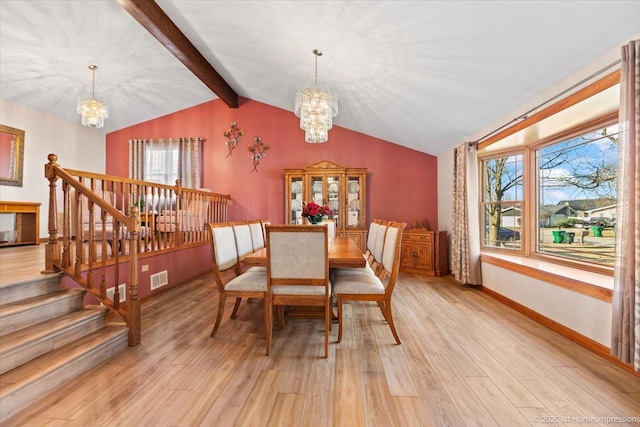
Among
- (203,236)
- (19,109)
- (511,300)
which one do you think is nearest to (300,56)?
(203,236)

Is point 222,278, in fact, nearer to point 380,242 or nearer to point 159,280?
point 380,242

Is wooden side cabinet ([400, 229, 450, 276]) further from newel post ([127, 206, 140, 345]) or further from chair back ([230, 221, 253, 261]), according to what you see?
newel post ([127, 206, 140, 345])

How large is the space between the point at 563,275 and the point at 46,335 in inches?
153

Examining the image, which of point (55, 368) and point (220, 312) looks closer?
point (55, 368)

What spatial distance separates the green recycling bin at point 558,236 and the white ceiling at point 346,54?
1.46 m

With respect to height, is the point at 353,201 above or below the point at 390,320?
above

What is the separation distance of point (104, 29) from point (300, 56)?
8.03 ft

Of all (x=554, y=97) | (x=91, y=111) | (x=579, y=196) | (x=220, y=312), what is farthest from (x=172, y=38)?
(x=579, y=196)

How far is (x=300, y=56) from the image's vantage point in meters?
3.42

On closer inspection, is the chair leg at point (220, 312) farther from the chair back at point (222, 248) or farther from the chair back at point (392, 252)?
the chair back at point (392, 252)

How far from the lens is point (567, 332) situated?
2.31 meters

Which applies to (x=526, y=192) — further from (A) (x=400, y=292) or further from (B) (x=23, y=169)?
(B) (x=23, y=169)

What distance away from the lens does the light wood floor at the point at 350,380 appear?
1.42m

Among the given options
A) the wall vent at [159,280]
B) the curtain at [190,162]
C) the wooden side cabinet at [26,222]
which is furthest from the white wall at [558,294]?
the wooden side cabinet at [26,222]
